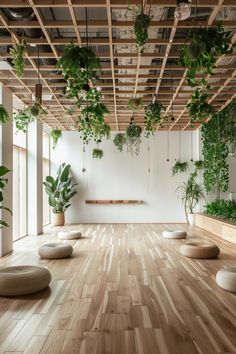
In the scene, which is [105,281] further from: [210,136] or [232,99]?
[210,136]

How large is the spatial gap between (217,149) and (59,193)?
508 centimetres

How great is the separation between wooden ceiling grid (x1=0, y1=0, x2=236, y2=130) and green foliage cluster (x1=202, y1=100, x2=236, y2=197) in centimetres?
98

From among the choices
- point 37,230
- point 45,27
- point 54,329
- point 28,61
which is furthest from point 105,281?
point 37,230

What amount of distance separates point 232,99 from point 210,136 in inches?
104

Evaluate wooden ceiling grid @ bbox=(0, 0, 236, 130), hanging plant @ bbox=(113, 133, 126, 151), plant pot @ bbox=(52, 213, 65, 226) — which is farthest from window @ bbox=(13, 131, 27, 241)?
hanging plant @ bbox=(113, 133, 126, 151)

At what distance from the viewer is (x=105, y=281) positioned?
177 inches

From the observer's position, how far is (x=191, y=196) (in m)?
11.4

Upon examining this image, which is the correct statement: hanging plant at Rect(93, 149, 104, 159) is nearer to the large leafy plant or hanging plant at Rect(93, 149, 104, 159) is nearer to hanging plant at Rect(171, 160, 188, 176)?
the large leafy plant

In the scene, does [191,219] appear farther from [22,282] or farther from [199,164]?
[22,282]

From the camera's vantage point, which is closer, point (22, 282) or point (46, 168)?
point (22, 282)

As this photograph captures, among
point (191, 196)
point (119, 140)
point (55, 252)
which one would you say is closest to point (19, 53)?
point (55, 252)

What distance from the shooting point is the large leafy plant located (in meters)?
10.9

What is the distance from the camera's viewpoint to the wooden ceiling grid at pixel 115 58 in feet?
13.7

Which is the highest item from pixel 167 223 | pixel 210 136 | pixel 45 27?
pixel 45 27
